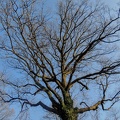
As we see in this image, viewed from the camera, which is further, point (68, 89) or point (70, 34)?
point (70, 34)

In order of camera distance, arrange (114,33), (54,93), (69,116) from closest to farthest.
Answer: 1. (69,116)
2. (54,93)
3. (114,33)

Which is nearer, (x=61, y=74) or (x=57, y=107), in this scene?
(x=57, y=107)

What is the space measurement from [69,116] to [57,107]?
0.81 m

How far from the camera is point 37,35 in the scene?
1349 cm

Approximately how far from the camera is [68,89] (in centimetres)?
1281

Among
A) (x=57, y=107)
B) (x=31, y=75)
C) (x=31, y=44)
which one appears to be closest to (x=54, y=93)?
(x=57, y=107)

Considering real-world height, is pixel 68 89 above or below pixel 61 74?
below

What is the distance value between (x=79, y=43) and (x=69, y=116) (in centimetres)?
438

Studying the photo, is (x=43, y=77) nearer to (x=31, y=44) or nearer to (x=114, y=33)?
(x=31, y=44)

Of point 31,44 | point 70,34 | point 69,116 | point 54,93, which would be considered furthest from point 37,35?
point 69,116

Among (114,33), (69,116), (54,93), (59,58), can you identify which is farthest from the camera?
(59,58)

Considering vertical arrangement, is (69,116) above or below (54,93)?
below

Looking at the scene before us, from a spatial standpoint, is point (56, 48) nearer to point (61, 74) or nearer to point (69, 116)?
point (61, 74)

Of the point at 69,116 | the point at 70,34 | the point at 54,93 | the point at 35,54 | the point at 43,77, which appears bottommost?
the point at 69,116
